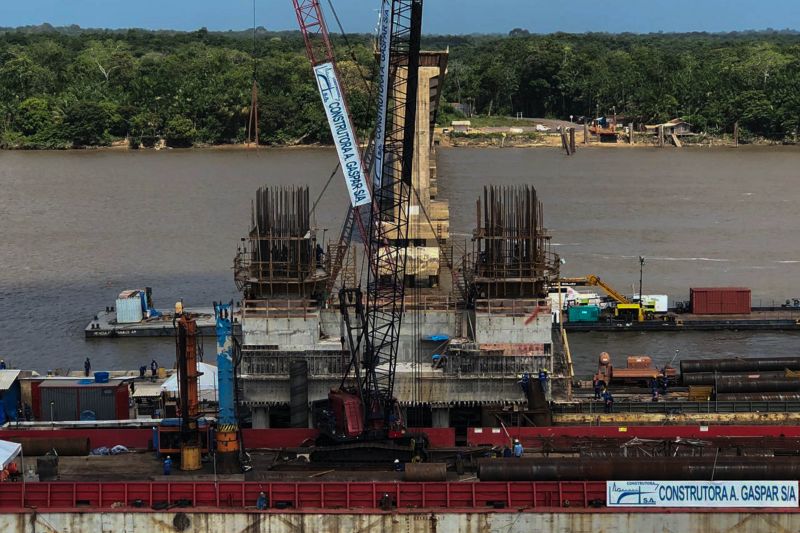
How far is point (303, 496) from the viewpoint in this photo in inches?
1566

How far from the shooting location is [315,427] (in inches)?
1863

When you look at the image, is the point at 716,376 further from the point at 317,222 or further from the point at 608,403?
the point at 317,222

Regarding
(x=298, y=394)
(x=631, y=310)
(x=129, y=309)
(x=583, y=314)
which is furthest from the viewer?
(x=631, y=310)

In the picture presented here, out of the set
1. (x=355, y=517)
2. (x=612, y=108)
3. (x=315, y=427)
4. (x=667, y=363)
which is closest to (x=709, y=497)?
(x=355, y=517)

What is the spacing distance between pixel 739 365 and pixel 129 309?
29.7 metres

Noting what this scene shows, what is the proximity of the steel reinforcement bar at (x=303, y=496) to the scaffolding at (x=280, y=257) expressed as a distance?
10.9m

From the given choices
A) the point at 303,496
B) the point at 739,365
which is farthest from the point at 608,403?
the point at 303,496

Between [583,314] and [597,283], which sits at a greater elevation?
[597,283]

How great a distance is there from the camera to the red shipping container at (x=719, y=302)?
71.8 meters

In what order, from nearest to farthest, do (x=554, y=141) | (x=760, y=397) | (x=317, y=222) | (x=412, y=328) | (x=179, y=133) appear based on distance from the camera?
1. (x=760, y=397)
2. (x=412, y=328)
3. (x=317, y=222)
4. (x=179, y=133)
5. (x=554, y=141)

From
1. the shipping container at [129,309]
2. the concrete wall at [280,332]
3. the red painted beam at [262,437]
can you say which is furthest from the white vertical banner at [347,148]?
the shipping container at [129,309]

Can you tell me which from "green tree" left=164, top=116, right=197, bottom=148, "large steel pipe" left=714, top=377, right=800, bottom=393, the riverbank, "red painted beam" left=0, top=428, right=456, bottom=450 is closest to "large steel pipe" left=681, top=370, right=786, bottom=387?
"large steel pipe" left=714, top=377, right=800, bottom=393

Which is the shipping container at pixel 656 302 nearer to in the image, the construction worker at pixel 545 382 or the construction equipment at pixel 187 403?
the construction worker at pixel 545 382

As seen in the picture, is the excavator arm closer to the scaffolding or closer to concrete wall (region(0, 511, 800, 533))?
the scaffolding
